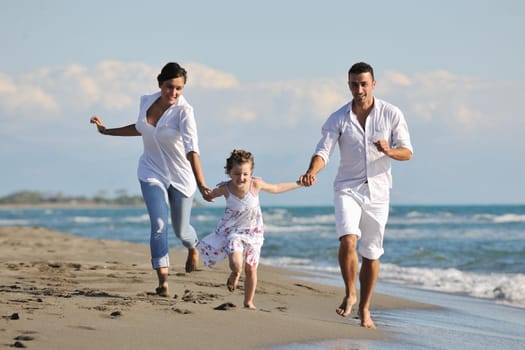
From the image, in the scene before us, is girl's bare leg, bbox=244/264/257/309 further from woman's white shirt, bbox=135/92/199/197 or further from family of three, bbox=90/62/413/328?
woman's white shirt, bbox=135/92/199/197

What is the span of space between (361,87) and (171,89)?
65.0 inches

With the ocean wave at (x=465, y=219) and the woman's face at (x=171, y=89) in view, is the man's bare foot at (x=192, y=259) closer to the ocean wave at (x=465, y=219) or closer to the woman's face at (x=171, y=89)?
the woman's face at (x=171, y=89)

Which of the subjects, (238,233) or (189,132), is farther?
(189,132)

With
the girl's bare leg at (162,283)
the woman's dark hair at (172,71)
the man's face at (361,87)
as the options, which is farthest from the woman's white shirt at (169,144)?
the man's face at (361,87)

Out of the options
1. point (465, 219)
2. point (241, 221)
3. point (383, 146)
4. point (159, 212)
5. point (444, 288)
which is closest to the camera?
point (383, 146)

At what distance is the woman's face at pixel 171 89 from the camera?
7.14 m

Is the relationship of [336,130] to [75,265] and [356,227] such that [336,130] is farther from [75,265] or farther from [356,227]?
[75,265]

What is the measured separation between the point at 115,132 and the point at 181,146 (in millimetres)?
911

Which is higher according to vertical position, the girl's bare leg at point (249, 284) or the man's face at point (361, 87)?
the man's face at point (361, 87)

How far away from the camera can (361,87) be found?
667 cm

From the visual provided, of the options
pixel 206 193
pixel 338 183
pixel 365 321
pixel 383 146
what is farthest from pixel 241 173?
pixel 365 321

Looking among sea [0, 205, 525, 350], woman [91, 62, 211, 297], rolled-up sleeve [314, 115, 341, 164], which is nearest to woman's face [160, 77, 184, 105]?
woman [91, 62, 211, 297]

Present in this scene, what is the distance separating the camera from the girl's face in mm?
6734

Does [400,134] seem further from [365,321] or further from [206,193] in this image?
[206,193]
